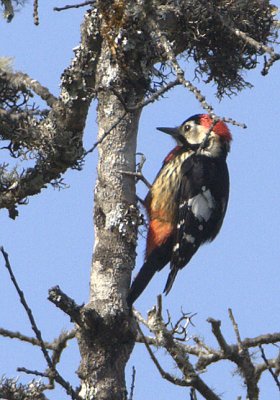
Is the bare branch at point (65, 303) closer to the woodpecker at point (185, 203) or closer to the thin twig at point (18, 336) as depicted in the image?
the thin twig at point (18, 336)

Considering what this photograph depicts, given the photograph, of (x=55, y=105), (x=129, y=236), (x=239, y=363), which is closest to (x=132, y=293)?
(x=129, y=236)

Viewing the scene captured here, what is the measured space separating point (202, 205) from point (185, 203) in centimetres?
9

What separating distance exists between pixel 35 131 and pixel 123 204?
46cm

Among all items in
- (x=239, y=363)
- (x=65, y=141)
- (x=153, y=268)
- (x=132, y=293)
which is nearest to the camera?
(x=239, y=363)

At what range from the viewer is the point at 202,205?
4.65 meters

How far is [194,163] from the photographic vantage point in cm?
477

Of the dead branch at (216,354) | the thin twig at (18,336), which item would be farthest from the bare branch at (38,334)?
the thin twig at (18,336)

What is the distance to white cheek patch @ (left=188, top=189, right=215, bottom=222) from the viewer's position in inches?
182

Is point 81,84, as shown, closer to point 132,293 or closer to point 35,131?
point 35,131

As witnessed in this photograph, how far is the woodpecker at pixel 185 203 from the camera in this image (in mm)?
4531

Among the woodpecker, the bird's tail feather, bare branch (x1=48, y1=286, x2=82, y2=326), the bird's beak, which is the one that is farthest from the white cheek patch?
bare branch (x1=48, y1=286, x2=82, y2=326)

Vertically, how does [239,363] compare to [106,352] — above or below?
below

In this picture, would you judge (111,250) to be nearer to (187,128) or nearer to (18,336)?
(18,336)

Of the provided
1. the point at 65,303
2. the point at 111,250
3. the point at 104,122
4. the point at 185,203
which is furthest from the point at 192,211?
the point at 65,303
